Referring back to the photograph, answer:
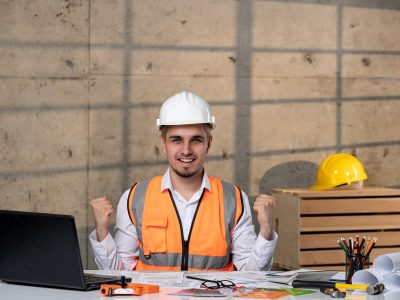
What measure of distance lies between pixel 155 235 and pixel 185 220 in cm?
16

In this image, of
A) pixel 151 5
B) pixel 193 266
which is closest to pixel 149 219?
pixel 193 266

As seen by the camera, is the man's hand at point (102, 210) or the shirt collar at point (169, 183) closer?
the man's hand at point (102, 210)

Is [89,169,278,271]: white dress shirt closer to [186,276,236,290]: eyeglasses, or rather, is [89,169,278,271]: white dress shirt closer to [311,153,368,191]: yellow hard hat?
[186,276,236,290]: eyeglasses

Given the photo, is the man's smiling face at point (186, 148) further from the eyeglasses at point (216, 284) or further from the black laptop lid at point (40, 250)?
the black laptop lid at point (40, 250)

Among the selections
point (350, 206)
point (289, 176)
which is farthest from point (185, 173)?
point (289, 176)

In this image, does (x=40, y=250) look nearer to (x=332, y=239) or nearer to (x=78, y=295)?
(x=78, y=295)

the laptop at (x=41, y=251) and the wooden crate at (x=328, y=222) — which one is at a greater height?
the laptop at (x=41, y=251)

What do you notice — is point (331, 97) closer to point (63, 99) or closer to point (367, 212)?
point (367, 212)

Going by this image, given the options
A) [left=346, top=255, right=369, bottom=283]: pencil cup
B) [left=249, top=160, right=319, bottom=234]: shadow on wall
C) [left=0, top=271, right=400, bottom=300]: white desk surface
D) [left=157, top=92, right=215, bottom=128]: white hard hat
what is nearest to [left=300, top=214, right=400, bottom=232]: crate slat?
[left=249, top=160, right=319, bottom=234]: shadow on wall

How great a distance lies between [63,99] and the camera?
19.4 ft

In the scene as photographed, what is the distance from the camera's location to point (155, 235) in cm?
376

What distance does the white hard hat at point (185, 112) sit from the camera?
12.7 feet

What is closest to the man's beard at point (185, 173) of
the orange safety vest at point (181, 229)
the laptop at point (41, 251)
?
the orange safety vest at point (181, 229)

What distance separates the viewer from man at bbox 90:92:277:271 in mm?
3723
